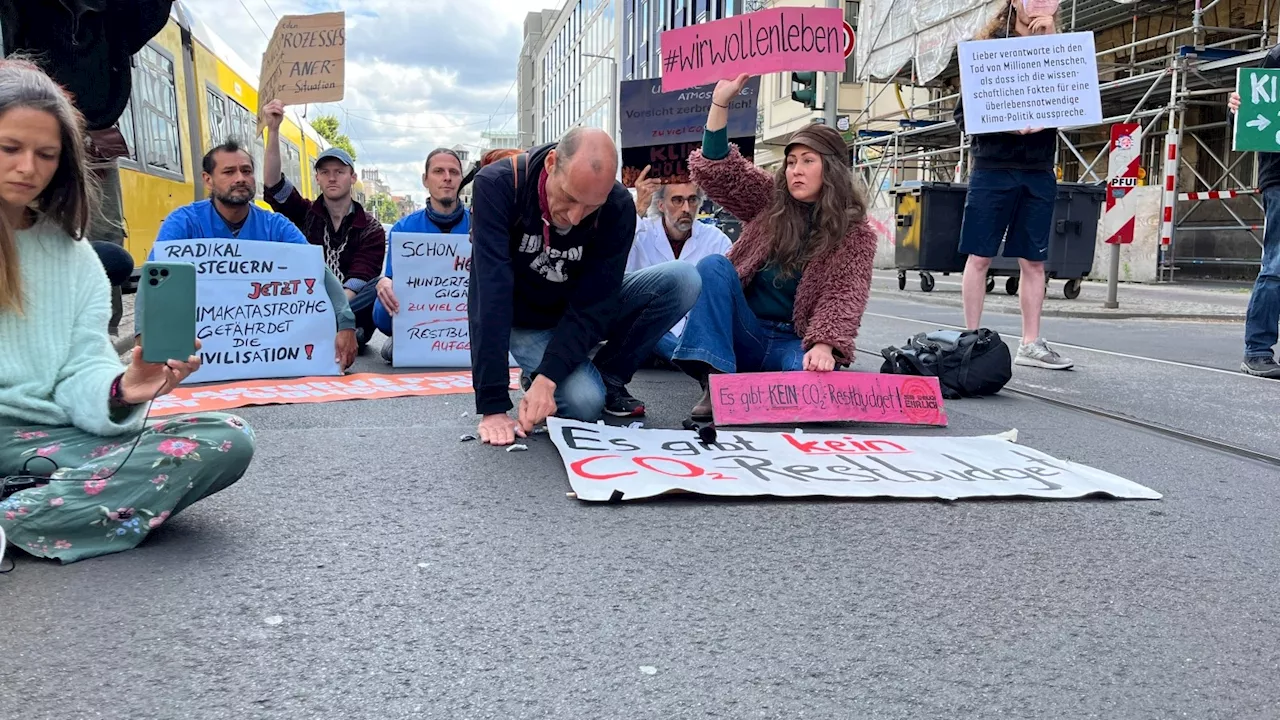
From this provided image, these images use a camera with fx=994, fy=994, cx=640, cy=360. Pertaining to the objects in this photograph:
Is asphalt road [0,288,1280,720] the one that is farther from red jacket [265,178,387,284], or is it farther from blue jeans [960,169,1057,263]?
red jacket [265,178,387,284]

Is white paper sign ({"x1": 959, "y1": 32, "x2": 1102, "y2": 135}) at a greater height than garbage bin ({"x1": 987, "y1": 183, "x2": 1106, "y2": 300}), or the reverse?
white paper sign ({"x1": 959, "y1": 32, "x2": 1102, "y2": 135})

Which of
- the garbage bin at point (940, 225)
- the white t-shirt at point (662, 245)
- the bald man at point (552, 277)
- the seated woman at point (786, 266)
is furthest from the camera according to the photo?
the garbage bin at point (940, 225)

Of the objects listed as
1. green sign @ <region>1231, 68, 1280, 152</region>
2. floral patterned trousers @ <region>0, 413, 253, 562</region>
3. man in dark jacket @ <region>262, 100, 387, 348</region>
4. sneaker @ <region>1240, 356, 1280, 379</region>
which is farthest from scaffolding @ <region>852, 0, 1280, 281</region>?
floral patterned trousers @ <region>0, 413, 253, 562</region>

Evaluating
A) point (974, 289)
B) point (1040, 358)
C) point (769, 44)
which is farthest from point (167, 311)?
point (1040, 358)

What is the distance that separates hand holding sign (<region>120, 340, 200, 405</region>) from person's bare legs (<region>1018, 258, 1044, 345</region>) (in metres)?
4.80

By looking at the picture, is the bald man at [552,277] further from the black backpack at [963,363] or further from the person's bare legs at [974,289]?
the person's bare legs at [974,289]

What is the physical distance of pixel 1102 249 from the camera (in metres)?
15.8

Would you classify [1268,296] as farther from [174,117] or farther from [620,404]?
[174,117]

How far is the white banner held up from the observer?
272 centimetres

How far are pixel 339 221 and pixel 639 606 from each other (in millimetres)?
5091

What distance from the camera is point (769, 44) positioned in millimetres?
4867

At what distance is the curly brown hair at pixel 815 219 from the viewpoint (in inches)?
154

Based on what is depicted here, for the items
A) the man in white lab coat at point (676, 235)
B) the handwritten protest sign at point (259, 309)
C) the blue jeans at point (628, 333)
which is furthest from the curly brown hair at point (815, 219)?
the handwritten protest sign at point (259, 309)

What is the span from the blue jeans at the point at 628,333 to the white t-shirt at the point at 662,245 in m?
1.29
